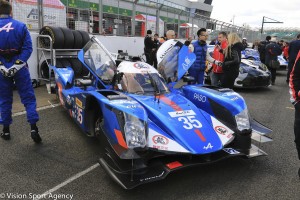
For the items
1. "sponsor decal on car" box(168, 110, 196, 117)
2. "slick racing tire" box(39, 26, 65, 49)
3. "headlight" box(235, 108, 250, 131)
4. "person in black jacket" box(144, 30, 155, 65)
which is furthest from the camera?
"person in black jacket" box(144, 30, 155, 65)

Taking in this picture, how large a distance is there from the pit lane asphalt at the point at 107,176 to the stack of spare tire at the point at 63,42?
317cm

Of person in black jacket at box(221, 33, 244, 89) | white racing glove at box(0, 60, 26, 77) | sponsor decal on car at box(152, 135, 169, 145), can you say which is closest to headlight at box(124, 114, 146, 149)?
sponsor decal on car at box(152, 135, 169, 145)

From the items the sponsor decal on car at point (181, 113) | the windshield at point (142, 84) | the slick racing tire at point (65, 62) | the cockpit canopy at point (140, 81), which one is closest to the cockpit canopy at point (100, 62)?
the cockpit canopy at point (140, 81)

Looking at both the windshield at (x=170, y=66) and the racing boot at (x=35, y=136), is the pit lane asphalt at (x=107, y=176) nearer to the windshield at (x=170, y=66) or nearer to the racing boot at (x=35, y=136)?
the racing boot at (x=35, y=136)

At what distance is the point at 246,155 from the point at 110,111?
1670mm

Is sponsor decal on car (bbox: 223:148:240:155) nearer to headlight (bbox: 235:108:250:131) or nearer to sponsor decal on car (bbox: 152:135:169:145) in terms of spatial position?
headlight (bbox: 235:108:250:131)

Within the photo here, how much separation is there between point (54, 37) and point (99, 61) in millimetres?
3002

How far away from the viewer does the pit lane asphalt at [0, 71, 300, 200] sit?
2984mm

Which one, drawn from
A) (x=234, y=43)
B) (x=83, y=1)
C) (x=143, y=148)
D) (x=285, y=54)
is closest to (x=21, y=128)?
(x=143, y=148)

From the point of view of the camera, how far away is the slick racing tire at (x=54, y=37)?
24.0ft

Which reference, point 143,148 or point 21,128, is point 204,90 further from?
point 21,128

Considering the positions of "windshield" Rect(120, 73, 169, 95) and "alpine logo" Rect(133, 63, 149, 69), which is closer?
"windshield" Rect(120, 73, 169, 95)

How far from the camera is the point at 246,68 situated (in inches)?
346

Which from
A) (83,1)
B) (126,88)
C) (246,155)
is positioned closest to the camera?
(246,155)
